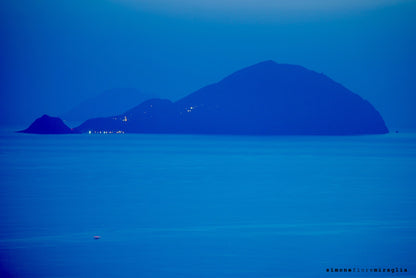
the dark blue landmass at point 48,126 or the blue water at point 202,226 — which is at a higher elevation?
the dark blue landmass at point 48,126

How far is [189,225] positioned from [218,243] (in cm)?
332

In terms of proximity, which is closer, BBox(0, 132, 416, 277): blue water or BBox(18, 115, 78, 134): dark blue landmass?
BBox(0, 132, 416, 277): blue water

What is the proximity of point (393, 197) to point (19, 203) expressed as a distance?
1701 centimetres

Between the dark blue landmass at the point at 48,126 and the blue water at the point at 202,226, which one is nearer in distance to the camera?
the blue water at the point at 202,226

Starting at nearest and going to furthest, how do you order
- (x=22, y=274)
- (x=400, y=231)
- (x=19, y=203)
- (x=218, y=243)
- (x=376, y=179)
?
(x=22, y=274), (x=218, y=243), (x=400, y=231), (x=19, y=203), (x=376, y=179)

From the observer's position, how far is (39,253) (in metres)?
15.8

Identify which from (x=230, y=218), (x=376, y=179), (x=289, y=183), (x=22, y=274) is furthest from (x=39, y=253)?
(x=376, y=179)

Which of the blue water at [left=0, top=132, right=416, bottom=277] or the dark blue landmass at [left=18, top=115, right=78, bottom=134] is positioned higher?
the dark blue landmass at [left=18, top=115, right=78, bottom=134]

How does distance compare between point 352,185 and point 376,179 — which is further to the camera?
point 376,179

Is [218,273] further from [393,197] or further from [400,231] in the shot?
[393,197]

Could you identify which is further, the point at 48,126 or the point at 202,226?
the point at 48,126

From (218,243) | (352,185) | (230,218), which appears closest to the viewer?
(218,243)

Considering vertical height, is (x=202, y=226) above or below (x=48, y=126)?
below

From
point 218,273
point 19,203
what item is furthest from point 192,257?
point 19,203
